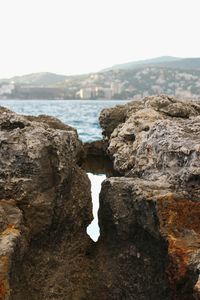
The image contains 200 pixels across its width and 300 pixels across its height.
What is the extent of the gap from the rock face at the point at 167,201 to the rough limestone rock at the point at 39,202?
57 centimetres

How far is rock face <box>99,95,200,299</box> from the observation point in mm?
5766

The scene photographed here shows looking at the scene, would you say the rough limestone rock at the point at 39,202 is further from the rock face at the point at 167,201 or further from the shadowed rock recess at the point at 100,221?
the rock face at the point at 167,201

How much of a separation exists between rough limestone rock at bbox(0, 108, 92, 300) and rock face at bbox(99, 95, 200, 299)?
571 mm

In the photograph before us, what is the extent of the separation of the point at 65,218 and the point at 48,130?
1481 mm

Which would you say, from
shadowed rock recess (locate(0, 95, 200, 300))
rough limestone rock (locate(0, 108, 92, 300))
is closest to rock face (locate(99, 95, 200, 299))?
shadowed rock recess (locate(0, 95, 200, 300))

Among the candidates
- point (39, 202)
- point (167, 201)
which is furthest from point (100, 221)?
point (167, 201)

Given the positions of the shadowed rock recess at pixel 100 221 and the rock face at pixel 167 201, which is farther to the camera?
the shadowed rock recess at pixel 100 221

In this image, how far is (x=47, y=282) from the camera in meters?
6.70

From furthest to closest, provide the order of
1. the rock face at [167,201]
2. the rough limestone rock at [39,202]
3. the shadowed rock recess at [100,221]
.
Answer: the rough limestone rock at [39,202] < the shadowed rock recess at [100,221] < the rock face at [167,201]

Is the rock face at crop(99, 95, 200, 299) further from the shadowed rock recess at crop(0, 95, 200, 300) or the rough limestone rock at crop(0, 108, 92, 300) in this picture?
the rough limestone rock at crop(0, 108, 92, 300)

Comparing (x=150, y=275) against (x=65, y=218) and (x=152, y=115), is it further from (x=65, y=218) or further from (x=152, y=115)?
(x=152, y=115)

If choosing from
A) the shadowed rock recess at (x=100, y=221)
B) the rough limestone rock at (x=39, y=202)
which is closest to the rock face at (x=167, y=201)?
the shadowed rock recess at (x=100, y=221)

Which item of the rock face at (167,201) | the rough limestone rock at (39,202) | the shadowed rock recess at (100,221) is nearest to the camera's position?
the rock face at (167,201)

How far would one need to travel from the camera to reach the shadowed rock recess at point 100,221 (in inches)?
236
